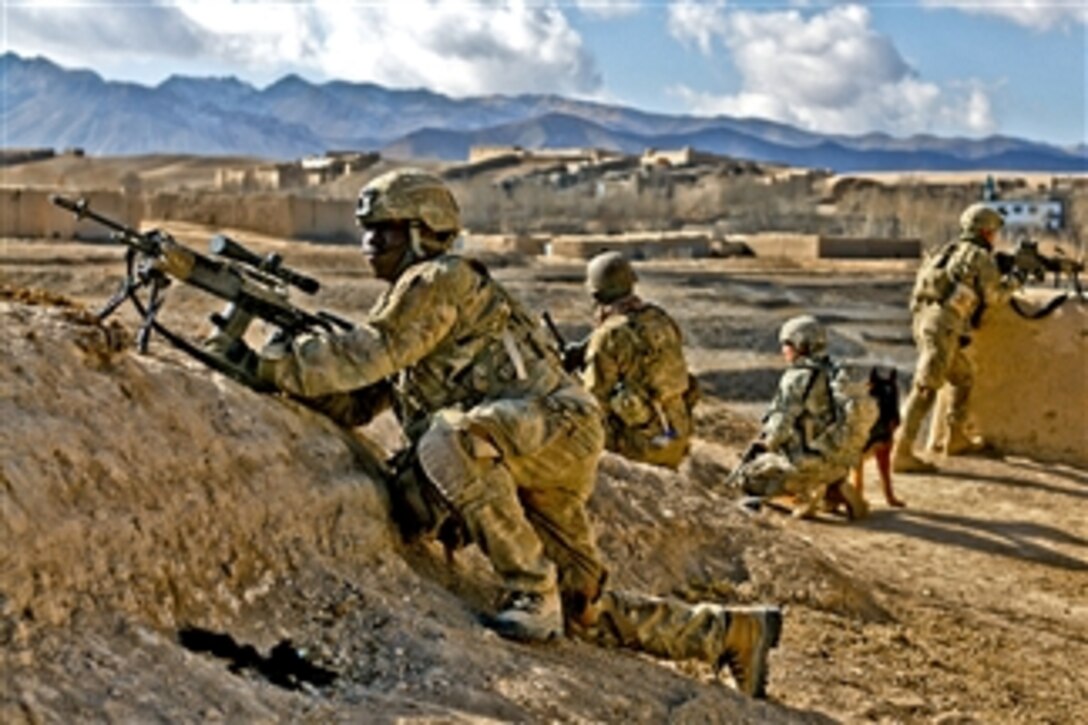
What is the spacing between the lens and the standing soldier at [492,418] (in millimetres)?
4043

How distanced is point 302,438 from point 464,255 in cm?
65

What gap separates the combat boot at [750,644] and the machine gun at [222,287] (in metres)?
1.37

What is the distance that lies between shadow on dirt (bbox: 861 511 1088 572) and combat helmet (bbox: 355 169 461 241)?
16.2 ft

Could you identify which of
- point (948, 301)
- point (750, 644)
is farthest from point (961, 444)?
point (750, 644)

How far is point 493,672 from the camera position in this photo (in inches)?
149

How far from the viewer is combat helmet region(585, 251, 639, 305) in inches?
287

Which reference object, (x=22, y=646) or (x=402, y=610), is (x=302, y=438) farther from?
(x=22, y=646)

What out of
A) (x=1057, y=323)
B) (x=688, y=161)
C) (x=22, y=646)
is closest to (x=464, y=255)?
(x=22, y=646)

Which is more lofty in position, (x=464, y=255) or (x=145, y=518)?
(x=464, y=255)

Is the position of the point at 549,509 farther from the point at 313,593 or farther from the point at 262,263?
the point at 262,263

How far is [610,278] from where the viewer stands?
730 centimetres

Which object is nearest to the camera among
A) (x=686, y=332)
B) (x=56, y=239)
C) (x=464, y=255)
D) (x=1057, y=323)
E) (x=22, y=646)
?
(x=22, y=646)

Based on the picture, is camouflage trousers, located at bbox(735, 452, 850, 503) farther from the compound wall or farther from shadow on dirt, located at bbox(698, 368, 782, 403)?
the compound wall

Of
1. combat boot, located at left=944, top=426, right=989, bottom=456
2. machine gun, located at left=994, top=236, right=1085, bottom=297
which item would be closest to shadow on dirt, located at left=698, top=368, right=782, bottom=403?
combat boot, located at left=944, top=426, right=989, bottom=456
